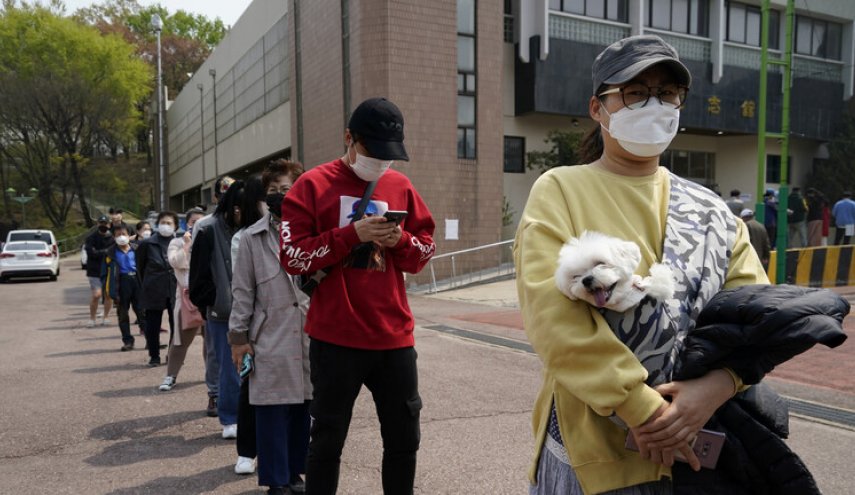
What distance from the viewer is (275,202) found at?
382 cm

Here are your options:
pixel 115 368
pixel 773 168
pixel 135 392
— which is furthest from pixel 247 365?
pixel 773 168

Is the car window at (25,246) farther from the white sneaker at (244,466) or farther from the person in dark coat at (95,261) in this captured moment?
the white sneaker at (244,466)

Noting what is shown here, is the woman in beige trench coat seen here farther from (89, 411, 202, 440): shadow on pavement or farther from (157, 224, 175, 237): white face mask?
(157, 224, 175, 237): white face mask

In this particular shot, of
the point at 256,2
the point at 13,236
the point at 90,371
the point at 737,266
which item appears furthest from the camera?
the point at 256,2

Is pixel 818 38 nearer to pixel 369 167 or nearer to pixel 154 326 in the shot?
pixel 154 326

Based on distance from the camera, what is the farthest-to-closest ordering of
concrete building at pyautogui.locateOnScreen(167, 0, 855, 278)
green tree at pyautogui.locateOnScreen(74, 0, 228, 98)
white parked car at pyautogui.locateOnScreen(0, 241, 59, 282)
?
1. green tree at pyautogui.locateOnScreen(74, 0, 228, 98)
2. white parked car at pyautogui.locateOnScreen(0, 241, 59, 282)
3. concrete building at pyautogui.locateOnScreen(167, 0, 855, 278)

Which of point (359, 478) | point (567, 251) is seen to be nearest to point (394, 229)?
point (567, 251)

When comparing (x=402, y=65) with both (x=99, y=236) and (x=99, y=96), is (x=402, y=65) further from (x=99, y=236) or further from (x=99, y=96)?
(x=99, y=96)

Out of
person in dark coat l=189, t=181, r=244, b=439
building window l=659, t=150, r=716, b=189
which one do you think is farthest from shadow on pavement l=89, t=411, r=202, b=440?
building window l=659, t=150, r=716, b=189

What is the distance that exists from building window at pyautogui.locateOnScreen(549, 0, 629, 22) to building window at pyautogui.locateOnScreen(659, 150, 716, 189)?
250 inches

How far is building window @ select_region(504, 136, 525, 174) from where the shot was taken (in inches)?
939

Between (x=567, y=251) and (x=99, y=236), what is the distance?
39.2 feet

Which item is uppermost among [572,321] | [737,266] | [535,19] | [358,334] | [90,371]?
[535,19]

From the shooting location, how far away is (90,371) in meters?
7.84
